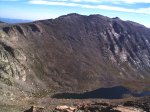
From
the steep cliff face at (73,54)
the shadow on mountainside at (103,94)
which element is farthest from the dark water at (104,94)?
the steep cliff face at (73,54)

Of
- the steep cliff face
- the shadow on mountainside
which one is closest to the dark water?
the shadow on mountainside

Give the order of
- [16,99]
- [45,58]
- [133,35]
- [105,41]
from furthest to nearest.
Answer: [133,35] < [105,41] < [45,58] < [16,99]

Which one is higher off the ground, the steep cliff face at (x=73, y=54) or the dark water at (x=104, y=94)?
the steep cliff face at (x=73, y=54)

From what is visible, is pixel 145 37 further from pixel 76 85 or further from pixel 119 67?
pixel 76 85

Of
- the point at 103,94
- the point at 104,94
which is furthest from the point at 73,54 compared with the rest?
the point at 103,94

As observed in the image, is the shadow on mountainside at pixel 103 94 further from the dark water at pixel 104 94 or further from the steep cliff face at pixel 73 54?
the steep cliff face at pixel 73 54

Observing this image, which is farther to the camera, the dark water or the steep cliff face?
the steep cliff face

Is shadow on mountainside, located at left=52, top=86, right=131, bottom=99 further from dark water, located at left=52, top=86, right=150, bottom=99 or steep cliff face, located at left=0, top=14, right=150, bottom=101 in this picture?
steep cliff face, located at left=0, top=14, right=150, bottom=101

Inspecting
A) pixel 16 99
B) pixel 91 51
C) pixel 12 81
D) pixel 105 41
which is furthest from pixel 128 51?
pixel 16 99
